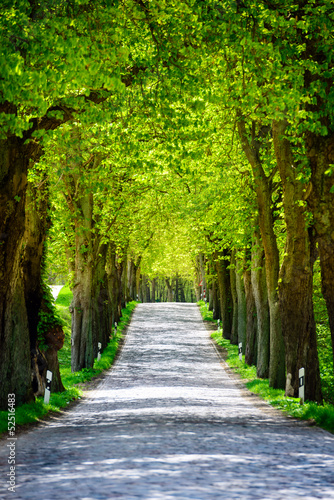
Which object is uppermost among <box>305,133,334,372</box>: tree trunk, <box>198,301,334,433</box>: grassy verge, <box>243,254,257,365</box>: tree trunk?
<box>305,133,334,372</box>: tree trunk

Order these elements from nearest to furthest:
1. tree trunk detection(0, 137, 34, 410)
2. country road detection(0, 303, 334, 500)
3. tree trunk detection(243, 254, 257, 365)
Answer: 1. country road detection(0, 303, 334, 500)
2. tree trunk detection(0, 137, 34, 410)
3. tree trunk detection(243, 254, 257, 365)

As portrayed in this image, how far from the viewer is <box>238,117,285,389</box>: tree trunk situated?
1902cm

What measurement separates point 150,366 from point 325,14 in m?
20.6

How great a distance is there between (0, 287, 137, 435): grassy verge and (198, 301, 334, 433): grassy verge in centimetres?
535

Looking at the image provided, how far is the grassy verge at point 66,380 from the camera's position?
42.1 ft

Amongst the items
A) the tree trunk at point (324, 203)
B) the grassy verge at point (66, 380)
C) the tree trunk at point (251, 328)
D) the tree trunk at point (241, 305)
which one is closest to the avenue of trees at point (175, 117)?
the tree trunk at point (324, 203)

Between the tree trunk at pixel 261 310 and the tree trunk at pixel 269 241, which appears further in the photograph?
the tree trunk at pixel 261 310

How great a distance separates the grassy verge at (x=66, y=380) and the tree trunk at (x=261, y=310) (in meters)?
6.24

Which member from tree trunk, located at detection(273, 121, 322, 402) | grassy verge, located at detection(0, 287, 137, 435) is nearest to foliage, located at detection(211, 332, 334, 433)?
tree trunk, located at detection(273, 121, 322, 402)

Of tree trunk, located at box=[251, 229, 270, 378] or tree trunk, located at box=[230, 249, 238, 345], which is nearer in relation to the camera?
tree trunk, located at box=[251, 229, 270, 378]

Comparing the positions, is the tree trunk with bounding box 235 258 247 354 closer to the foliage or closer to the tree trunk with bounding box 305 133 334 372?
the foliage

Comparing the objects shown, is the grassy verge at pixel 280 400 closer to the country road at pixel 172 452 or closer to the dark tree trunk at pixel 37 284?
the country road at pixel 172 452

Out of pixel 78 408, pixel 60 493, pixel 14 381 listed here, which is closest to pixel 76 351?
pixel 78 408

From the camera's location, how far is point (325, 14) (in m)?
11.9
